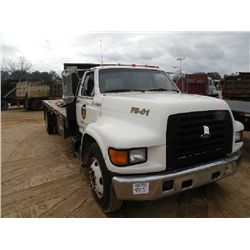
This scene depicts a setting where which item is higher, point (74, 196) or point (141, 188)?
point (141, 188)

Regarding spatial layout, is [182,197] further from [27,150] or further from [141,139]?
[27,150]

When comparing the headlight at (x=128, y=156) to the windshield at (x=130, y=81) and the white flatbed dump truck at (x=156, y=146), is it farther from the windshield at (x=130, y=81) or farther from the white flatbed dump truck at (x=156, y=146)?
the windshield at (x=130, y=81)

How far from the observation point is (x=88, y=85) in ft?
15.3

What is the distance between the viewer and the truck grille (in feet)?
9.73

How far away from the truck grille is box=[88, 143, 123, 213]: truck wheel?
79cm

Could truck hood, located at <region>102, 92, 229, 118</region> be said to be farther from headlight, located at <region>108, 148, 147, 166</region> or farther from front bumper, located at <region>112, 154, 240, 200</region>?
front bumper, located at <region>112, 154, 240, 200</region>

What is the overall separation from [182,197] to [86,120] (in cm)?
210

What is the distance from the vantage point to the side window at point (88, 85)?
4508 millimetres

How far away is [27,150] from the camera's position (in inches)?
273

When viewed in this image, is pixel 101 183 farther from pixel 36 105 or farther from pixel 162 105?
pixel 36 105

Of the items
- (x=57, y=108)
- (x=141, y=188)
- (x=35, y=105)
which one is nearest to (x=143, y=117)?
(x=141, y=188)

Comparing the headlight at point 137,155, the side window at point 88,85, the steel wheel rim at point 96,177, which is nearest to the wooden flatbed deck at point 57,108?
the side window at point 88,85

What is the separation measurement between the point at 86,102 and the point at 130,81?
89 cm

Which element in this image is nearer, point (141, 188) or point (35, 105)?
point (141, 188)
